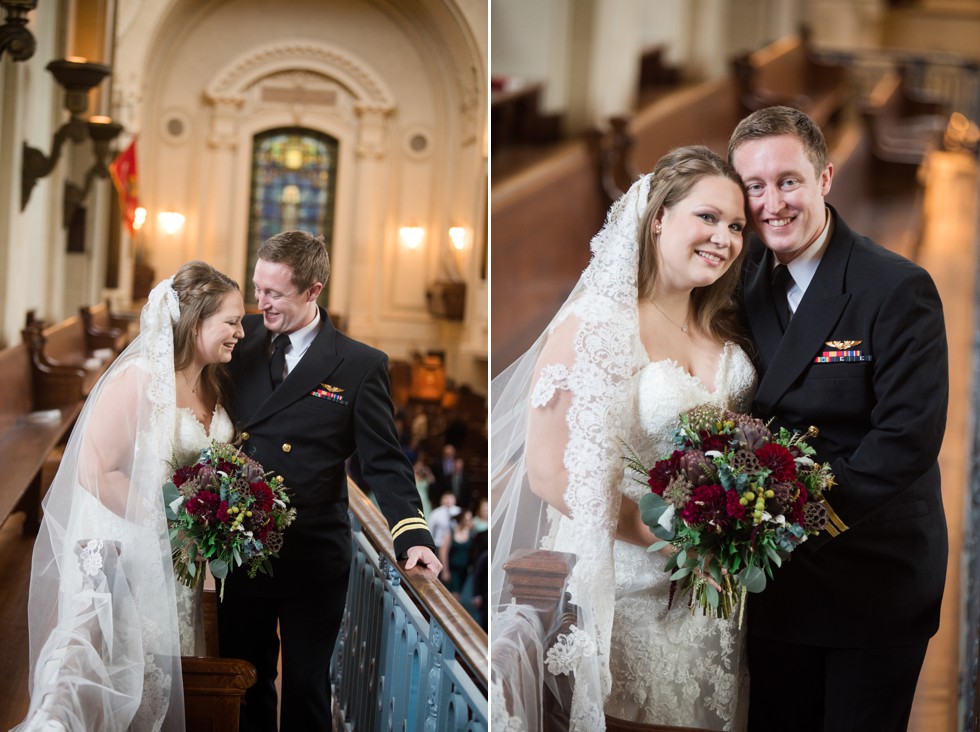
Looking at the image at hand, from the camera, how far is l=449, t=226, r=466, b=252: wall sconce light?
37.6ft

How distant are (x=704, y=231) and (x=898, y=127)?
9190mm

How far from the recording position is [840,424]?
7.54 feet

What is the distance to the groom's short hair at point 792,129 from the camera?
2342 millimetres

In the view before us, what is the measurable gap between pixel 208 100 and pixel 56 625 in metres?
7.59

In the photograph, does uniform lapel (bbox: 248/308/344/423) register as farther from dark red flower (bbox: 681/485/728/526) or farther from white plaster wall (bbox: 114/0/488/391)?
white plaster wall (bbox: 114/0/488/391)

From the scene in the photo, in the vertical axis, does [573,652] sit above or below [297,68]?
below

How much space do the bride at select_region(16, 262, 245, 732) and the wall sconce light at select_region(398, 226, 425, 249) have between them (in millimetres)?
8885

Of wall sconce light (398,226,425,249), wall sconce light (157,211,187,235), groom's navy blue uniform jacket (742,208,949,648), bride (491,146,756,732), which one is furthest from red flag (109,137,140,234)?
wall sconce light (398,226,425,249)

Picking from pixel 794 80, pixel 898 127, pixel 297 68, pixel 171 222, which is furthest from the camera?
pixel 794 80

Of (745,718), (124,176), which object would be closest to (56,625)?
(745,718)

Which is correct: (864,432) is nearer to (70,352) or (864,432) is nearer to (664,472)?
(664,472)

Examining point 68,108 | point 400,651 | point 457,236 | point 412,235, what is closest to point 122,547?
point 400,651

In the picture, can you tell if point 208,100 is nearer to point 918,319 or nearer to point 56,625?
point 56,625

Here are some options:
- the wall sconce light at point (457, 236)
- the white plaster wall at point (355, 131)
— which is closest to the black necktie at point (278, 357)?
the white plaster wall at point (355, 131)
